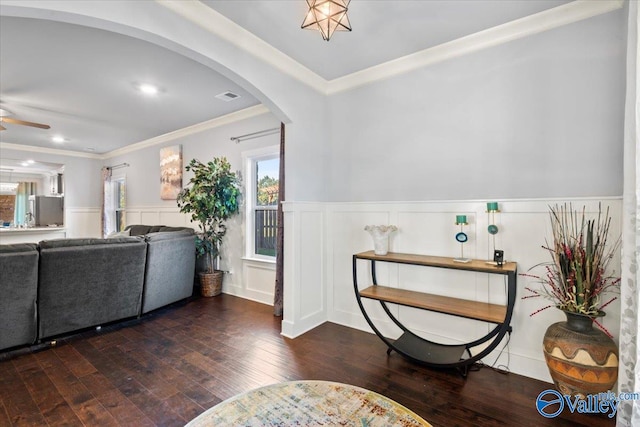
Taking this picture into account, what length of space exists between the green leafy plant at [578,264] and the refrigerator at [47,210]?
Result: 9203 millimetres

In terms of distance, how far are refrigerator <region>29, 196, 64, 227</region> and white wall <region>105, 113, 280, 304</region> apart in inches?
102

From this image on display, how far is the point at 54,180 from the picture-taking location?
777 cm

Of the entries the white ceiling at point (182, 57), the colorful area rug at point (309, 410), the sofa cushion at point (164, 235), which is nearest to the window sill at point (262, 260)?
the sofa cushion at point (164, 235)

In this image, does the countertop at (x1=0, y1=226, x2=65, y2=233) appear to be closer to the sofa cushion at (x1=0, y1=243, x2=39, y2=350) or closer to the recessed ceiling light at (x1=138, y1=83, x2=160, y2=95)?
the sofa cushion at (x1=0, y1=243, x2=39, y2=350)

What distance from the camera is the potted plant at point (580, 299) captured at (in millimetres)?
1650

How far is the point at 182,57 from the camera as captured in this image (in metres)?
2.67

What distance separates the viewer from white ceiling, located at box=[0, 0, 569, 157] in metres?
2.06

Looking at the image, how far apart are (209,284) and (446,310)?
3.34 m

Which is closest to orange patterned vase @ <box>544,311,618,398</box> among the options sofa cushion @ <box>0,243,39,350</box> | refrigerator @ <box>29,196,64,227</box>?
sofa cushion @ <box>0,243,39,350</box>

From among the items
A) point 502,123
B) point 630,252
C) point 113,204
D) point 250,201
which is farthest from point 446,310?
point 113,204

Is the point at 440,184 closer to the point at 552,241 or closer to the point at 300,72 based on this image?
the point at 552,241

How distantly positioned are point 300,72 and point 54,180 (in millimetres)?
8521

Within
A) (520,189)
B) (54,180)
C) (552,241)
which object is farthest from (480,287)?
(54,180)

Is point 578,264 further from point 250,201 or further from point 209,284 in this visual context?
point 209,284
